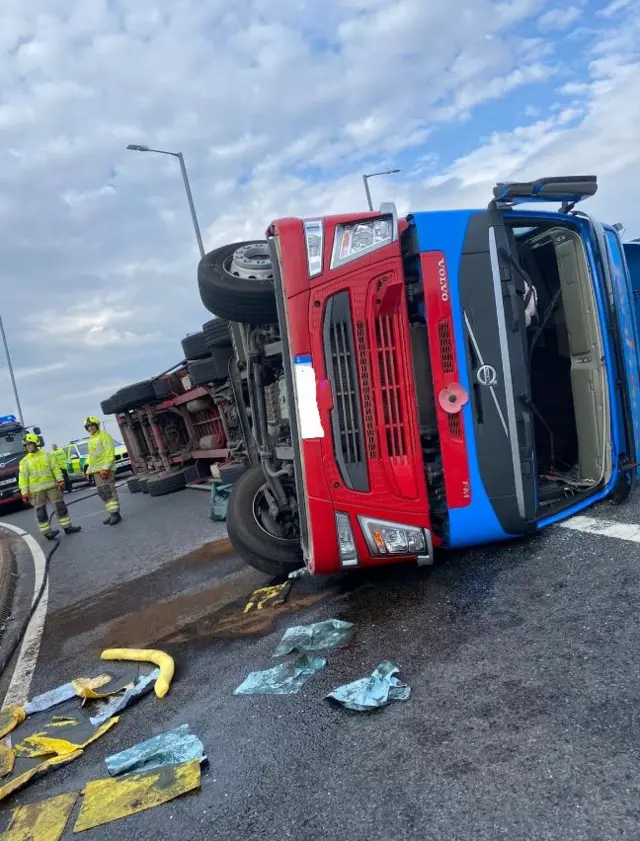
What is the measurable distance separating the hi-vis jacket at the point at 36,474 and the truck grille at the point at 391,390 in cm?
777

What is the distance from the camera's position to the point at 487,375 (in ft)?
10.6

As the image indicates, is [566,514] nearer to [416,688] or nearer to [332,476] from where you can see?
[332,476]

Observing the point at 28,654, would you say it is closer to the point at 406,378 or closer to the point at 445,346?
the point at 406,378

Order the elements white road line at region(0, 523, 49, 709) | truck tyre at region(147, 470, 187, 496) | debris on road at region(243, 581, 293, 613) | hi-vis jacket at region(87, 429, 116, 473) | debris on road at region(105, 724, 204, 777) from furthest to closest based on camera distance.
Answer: truck tyre at region(147, 470, 187, 496), hi-vis jacket at region(87, 429, 116, 473), debris on road at region(243, 581, 293, 613), white road line at region(0, 523, 49, 709), debris on road at region(105, 724, 204, 777)

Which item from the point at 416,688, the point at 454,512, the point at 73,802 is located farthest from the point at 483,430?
the point at 73,802

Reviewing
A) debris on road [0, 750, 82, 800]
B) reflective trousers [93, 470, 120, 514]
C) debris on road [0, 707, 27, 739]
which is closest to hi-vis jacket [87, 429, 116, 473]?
reflective trousers [93, 470, 120, 514]

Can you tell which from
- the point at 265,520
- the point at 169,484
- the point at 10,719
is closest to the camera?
the point at 10,719

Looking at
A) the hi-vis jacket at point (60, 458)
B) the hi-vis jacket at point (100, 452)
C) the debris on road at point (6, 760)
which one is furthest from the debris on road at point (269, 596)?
the hi-vis jacket at point (60, 458)

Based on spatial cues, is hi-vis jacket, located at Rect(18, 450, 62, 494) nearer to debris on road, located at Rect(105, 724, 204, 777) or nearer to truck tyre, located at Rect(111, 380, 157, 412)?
truck tyre, located at Rect(111, 380, 157, 412)

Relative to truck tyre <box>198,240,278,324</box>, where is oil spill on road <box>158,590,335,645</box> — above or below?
below

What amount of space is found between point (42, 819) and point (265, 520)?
7.24ft

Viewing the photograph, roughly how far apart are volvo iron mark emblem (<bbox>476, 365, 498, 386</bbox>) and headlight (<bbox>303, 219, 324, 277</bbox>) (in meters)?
0.98

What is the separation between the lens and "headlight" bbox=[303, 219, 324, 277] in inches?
126

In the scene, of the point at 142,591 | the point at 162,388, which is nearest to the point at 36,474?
the point at 162,388
